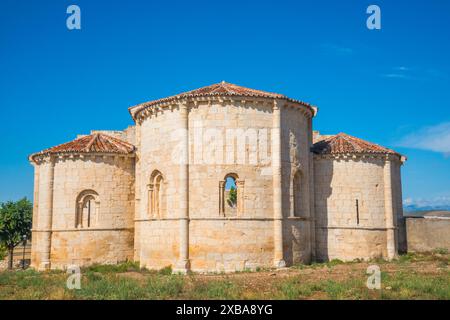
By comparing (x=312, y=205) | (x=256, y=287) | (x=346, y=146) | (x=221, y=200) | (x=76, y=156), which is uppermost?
(x=346, y=146)

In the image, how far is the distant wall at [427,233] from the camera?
24.5m

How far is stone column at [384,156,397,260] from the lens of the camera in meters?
23.1

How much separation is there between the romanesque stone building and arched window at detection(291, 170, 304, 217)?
5 centimetres

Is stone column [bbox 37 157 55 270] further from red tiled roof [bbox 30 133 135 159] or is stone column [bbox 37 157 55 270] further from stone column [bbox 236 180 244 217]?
stone column [bbox 236 180 244 217]

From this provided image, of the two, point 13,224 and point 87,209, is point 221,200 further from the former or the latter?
point 13,224

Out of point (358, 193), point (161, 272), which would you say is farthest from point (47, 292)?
point (358, 193)

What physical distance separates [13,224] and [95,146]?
1541 centimetres

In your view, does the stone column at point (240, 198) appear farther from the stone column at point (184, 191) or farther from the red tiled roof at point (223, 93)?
the red tiled roof at point (223, 93)

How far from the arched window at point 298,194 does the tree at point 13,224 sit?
24093 mm

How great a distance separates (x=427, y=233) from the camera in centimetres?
2498

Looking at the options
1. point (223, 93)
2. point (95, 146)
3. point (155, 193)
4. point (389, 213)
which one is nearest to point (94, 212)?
point (95, 146)

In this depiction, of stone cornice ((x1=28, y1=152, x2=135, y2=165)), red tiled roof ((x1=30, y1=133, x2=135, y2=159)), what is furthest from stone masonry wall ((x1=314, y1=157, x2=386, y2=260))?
red tiled roof ((x1=30, y1=133, x2=135, y2=159))

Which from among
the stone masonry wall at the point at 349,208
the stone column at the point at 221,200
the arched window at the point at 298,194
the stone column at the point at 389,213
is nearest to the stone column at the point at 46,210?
the stone column at the point at 221,200

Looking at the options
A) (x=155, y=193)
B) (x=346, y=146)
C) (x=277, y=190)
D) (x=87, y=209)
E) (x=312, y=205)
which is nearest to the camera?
(x=277, y=190)
